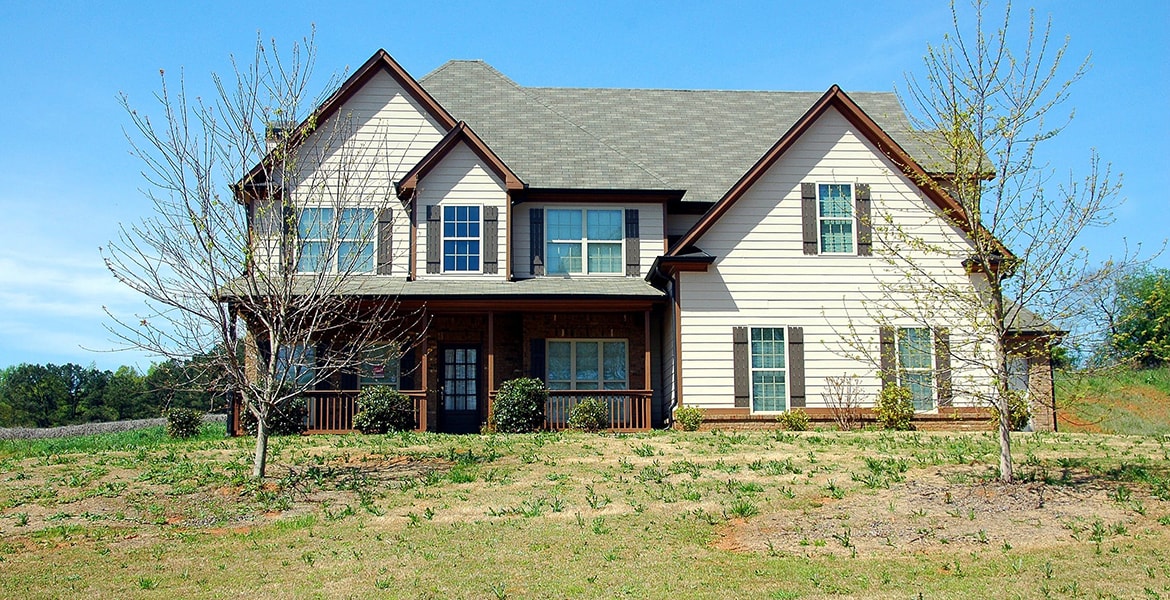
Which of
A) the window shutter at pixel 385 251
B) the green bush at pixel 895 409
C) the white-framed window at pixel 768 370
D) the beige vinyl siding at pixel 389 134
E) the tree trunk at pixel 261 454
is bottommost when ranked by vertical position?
the tree trunk at pixel 261 454

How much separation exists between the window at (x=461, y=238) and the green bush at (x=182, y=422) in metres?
6.17

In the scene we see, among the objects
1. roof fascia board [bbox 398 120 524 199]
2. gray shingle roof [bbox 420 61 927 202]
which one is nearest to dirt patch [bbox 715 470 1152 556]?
gray shingle roof [bbox 420 61 927 202]

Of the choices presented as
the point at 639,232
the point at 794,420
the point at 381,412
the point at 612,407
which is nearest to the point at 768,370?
the point at 794,420

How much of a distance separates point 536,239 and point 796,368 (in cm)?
650

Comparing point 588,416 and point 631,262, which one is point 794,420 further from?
point 631,262

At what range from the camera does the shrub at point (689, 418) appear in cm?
2162

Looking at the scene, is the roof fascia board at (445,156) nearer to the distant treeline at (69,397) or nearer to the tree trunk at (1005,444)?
the tree trunk at (1005,444)

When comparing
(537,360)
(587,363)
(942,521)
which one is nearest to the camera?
(942,521)

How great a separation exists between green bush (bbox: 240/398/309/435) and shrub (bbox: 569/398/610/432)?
5.53 m

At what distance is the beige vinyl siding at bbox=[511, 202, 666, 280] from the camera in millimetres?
24281

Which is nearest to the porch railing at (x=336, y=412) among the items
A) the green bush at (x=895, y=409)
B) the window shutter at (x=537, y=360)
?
the window shutter at (x=537, y=360)

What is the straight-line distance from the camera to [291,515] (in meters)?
A: 13.8

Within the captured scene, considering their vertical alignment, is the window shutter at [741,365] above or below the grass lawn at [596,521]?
above

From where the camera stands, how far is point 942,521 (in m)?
12.5
